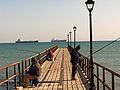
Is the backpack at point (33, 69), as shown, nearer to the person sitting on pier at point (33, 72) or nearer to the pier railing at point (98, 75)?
the person sitting on pier at point (33, 72)

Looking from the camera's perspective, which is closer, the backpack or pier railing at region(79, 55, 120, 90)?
pier railing at region(79, 55, 120, 90)

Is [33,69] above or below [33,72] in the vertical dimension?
above

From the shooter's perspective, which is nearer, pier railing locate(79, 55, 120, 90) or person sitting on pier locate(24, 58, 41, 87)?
pier railing locate(79, 55, 120, 90)

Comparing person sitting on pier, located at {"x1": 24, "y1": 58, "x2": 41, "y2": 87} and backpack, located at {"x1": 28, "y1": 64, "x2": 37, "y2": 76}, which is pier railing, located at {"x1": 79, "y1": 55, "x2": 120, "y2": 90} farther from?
backpack, located at {"x1": 28, "y1": 64, "x2": 37, "y2": 76}

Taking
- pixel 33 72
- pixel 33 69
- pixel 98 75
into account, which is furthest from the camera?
pixel 33 72

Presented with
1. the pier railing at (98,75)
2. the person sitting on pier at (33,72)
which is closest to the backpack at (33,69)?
the person sitting on pier at (33,72)

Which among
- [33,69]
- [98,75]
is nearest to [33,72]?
[33,69]

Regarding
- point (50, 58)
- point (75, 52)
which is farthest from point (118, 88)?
point (75, 52)

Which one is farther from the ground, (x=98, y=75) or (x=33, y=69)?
(x=33, y=69)

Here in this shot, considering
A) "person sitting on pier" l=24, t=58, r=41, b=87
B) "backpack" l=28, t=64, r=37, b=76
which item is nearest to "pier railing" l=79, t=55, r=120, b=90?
"person sitting on pier" l=24, t=58, r=41, b=87

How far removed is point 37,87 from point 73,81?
107 inches

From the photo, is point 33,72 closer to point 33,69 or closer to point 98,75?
point 33,69

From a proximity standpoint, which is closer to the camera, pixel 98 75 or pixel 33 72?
pixel 98 75

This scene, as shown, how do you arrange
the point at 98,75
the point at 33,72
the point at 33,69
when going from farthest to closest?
1. the point at 33,72
2. the point at 33,69
3. the point at 98,75
